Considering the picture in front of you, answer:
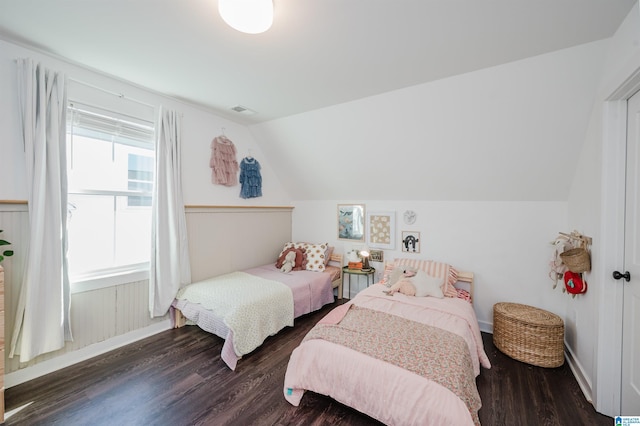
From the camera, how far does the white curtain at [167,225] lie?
274 centimetres

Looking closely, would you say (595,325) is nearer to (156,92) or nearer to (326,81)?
(326,81)

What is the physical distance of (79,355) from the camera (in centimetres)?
232

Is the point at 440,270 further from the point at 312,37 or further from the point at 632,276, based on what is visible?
the point at 312,37

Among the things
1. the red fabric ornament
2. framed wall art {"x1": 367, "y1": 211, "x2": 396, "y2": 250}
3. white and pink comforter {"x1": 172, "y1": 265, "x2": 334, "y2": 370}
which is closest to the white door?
the red fabric ornament

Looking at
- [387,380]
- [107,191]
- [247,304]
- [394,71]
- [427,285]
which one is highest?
[394,71]

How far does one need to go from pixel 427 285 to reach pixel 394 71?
207 centimetres

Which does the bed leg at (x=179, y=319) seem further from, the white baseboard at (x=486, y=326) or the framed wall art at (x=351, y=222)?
the white baseboard at (x=486, y=326)

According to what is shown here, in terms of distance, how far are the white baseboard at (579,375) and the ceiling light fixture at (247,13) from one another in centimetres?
326

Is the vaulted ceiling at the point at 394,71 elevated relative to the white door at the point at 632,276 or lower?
elevated

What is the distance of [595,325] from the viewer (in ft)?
6.12

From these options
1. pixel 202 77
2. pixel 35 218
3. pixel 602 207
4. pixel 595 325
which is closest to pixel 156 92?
pixel 202 77

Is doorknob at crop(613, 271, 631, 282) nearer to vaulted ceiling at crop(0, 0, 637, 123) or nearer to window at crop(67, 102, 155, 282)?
vaulted ceiling at crop(0, 0, 637, 123)

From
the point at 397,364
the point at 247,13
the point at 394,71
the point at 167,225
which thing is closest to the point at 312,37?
the point at 247,13

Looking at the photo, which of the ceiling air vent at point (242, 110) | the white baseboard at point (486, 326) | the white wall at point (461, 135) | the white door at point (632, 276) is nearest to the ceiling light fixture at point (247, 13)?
the white wall at point (461, 135)
